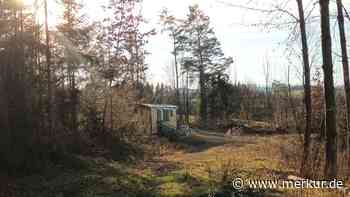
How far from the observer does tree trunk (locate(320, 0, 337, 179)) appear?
28.4 ft

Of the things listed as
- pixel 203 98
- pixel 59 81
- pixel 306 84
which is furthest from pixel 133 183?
pixel 203 98

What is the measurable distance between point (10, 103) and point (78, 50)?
422 inches

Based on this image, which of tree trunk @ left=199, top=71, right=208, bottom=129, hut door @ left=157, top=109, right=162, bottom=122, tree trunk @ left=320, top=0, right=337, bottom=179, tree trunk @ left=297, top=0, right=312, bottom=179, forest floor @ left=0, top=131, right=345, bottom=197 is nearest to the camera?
forest floor @ left=0, top=131, right=345, bottom=197

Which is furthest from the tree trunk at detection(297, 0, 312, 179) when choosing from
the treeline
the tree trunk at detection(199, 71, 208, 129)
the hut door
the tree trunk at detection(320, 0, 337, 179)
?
the tree trunk at detection(199, 71, 208, 129)

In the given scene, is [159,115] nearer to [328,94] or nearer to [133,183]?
[133,183]

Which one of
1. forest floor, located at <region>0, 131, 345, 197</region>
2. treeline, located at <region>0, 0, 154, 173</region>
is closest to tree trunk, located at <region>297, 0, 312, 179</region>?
forest floor, located at <region>0, 131, 345, 197</region>

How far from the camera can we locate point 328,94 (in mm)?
8789

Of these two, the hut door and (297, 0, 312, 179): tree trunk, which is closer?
(297, 0, 312, 179): tree trunk

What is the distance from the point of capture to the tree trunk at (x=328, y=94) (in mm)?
8656

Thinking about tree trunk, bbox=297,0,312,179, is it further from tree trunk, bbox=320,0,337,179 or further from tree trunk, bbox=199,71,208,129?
tree trunk, bbox=199,71,208,129

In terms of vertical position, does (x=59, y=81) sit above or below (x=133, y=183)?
above

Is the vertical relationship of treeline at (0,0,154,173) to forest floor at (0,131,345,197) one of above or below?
above

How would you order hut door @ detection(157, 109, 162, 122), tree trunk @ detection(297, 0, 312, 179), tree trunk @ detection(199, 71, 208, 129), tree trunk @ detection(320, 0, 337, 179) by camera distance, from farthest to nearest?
1. tree trunk @ detection(199, 71, 208, 129)
2. hut door @ detection(157, 109, 162, 122)
3. tree trunk @ detection(297, 0, 312, 179)
4. tree trunk @ detection(320, 0, 337, 179)

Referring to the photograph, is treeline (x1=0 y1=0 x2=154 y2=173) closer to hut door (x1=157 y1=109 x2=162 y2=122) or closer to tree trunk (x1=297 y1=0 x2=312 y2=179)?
hut door (x1=157 y1=109 x2=162 y2=122)
